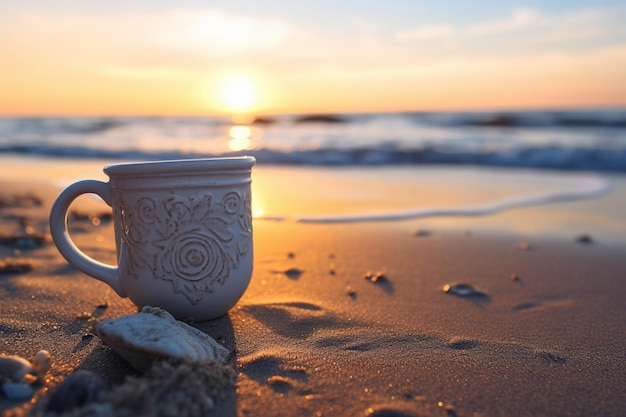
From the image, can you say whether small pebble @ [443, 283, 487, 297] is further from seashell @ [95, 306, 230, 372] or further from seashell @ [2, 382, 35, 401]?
seashell @ [2, 382, 35, 401]

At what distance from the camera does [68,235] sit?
6.82 ft

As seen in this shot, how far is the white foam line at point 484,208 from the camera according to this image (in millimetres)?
4617

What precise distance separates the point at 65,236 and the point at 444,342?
1467 mm

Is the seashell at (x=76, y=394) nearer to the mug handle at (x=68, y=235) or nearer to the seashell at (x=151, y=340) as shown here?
the seashell at (x=151, y=340)

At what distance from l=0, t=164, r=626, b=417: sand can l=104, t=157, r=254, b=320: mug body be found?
8.0 inches

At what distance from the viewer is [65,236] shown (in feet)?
6.80

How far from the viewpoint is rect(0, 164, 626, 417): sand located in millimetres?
1601

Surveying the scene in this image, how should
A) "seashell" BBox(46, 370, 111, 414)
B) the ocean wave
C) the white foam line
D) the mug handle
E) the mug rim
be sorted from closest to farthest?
"seashell" BBox(46, 370, 111, 414), the mug rim, the mug handle, the white foam line, the ocean wave

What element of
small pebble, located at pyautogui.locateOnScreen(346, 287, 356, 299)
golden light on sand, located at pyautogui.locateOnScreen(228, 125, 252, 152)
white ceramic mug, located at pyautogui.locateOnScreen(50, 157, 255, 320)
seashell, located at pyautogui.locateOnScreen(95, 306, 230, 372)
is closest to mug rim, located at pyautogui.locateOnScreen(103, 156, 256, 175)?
white ceramic mug, located at pyautogui.locateOnScreen(50, 157, 255, 320)

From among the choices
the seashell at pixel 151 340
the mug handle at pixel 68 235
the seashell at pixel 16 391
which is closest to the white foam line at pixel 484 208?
the mug handle at pixel 68 235

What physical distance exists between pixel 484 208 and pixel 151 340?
163 inches

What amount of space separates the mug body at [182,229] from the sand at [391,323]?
0.67ft

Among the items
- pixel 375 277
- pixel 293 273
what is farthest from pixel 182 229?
pixel 375 277

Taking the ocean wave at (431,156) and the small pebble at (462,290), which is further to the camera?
the ocean wave at (431,156)
